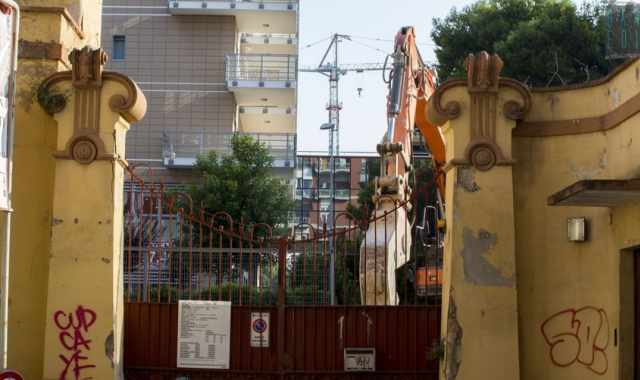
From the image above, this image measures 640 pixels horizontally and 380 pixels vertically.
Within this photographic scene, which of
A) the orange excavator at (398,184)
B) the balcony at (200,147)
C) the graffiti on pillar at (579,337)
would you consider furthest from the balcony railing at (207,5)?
the graffiti on pillar at (579,337)

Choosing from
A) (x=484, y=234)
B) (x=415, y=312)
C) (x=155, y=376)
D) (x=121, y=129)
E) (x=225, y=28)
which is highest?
(x=225, y=28)

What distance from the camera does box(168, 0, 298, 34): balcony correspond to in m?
32.3

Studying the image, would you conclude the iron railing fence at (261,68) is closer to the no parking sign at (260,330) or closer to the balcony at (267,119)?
the balcony at (267,119)

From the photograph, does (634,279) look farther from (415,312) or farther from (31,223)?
(31,223)

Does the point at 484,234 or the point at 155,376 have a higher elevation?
the point at 484,234

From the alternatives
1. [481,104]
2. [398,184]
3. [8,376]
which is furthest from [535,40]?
[8,376]

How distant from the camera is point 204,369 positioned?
447 inches

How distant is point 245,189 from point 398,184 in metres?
10.9

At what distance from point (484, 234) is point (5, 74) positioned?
5.32m

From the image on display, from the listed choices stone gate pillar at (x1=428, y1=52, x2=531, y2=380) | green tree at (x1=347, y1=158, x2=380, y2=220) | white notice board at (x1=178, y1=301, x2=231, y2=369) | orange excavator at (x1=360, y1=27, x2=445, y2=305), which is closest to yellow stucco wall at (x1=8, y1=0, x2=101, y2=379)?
white notice board at (x1=178, y1=301, x2=231, y2=369)

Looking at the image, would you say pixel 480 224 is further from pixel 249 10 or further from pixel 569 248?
pixel 249 10

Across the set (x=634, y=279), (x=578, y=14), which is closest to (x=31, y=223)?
(x=634, y=279)

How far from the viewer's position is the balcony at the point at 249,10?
32.3m

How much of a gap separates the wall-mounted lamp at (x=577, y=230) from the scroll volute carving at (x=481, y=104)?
3.94 ft
